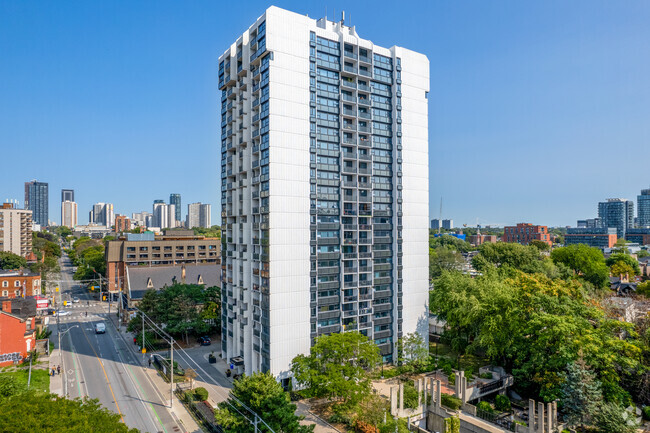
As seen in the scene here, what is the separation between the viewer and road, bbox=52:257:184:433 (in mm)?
42500

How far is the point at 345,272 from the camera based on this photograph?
173 ft

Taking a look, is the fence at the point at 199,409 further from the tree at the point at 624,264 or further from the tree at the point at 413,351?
the tree at the point at 624,264

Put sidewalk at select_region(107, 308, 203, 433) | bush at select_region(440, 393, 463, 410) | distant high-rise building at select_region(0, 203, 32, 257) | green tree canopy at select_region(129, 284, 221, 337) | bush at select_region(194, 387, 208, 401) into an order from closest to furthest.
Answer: sidewalk at select_region(107, 308, 203, 433) → bush at select_region(440, 393, 463, 410) → bush at select_region(194, 387, 208, 401) → green tree canopy at select_region(129, 284, 221, 337) → distant high-rise building at select_region(0, 203, 32, 257)

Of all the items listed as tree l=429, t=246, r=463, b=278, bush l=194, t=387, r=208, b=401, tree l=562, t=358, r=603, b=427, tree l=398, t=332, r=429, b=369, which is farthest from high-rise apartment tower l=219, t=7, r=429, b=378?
tree l=429, t=246, r=463, b=278

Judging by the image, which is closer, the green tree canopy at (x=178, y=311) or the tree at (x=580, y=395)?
the tree at (x=580, y=395)

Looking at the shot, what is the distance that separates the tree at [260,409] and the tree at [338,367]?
8812mm

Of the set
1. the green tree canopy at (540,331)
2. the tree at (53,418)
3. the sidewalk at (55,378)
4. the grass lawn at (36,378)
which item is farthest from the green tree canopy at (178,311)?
the green tree canopy at (540,331)

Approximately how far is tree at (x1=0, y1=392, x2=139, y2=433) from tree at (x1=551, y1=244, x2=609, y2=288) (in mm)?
104293

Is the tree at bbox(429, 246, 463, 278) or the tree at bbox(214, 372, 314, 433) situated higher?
the tree at bbox(429, 246, 463, 278)

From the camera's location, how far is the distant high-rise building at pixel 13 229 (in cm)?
14538

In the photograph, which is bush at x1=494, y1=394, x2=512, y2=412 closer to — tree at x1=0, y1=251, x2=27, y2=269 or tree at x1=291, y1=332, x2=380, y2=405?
tree at x1=291, y1=332, x2=380, y2=405

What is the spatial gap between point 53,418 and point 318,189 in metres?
35.2

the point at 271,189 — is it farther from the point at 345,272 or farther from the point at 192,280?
the point at 192,280

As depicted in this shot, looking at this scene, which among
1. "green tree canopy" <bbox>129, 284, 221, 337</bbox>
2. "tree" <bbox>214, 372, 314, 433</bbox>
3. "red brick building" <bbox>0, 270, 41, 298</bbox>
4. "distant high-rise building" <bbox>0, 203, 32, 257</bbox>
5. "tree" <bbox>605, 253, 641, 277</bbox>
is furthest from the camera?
"distant high-rise building" <bbox>0, 203, 32, 257</bbox>
